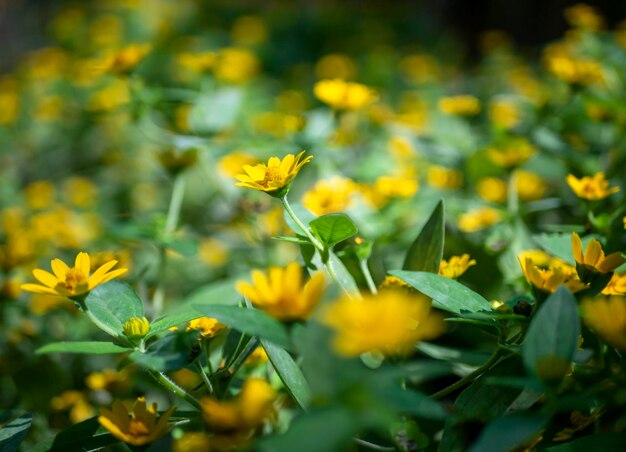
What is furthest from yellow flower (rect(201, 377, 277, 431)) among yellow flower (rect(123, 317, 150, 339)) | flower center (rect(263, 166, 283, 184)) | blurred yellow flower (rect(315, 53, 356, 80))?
blurred yellow flower (rect(315, 53, 356, 80))

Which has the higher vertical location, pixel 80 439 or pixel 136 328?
pixel 136 328

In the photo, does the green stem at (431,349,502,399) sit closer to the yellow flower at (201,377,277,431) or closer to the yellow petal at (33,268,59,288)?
the yellow flower at (201,377,277,431)

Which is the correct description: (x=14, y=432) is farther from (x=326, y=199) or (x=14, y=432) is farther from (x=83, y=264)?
(x=326, y=199)

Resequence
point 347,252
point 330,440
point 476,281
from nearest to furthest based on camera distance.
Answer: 1. point 330,440
2. point 347,252
3. point 476,281

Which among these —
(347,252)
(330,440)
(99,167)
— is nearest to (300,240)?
(347,252)

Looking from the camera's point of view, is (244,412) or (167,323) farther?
(167,323)

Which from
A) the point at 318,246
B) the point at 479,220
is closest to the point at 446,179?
the point at 479,220

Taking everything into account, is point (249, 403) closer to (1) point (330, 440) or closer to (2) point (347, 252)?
(1) point (330, 440)

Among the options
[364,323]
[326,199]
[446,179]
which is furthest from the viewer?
[446,179]
